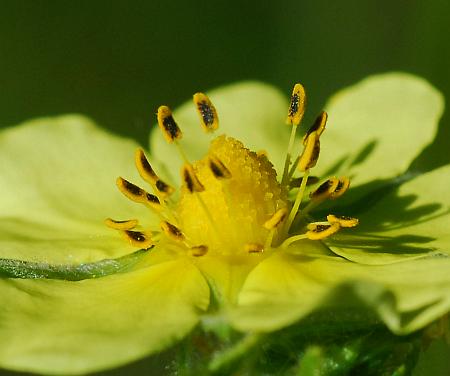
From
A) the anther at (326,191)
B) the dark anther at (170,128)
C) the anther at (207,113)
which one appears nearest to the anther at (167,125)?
the dark anther at (170,128)

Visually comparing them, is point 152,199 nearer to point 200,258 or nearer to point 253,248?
point 200,258

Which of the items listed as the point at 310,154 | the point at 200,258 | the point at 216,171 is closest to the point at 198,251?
the point at 200,258

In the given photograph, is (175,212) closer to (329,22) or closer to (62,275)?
(62,275)

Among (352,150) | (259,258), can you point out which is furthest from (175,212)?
(352,150)

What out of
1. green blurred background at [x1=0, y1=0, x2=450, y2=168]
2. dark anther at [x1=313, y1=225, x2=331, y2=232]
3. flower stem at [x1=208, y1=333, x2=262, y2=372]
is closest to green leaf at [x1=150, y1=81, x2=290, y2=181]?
dark anther at [x1=313, y1=225, x2=331, y2=232]

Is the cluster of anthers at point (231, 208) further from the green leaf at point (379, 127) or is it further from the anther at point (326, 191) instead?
the green leaf at point (379, 127)

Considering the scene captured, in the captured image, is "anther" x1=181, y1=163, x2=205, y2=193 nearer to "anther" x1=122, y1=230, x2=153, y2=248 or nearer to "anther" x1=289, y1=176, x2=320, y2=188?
"anther" x1=122, y1=230, x2=153, y2=248

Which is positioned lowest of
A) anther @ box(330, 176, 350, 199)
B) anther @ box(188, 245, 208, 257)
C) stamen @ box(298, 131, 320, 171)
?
anther @ box(188, 245, 208, 257)
